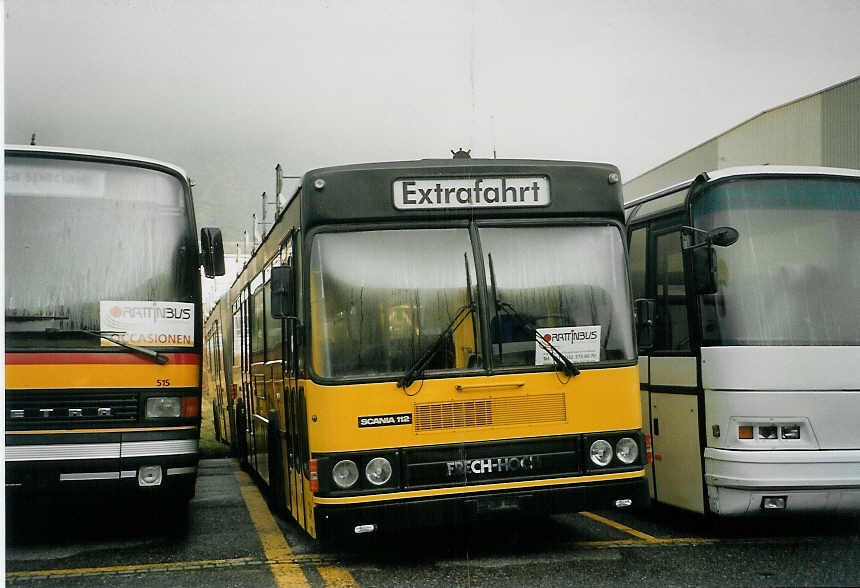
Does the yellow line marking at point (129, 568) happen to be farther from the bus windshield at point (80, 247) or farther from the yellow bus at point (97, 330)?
the bus windshield at point (80, 247)

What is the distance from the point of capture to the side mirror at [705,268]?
734cm

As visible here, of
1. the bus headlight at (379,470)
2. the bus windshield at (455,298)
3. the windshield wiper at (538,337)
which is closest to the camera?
the bus headlight at (379,470)

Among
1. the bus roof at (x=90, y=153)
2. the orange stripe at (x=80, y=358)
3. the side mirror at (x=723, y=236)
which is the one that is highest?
the bus roof at (x=90, y=153)

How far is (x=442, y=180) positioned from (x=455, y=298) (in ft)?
2.78

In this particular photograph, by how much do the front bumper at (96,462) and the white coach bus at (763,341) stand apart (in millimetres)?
3719

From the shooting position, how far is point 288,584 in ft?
21.6

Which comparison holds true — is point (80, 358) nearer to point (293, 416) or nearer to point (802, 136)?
point (293, 416)

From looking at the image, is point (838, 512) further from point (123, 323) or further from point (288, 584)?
point (123, 323)

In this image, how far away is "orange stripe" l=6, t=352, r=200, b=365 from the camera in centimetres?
762

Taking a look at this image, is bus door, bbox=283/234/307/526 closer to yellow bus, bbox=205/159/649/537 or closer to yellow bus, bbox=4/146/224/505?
yellow bus, bbox=205/159/649/537

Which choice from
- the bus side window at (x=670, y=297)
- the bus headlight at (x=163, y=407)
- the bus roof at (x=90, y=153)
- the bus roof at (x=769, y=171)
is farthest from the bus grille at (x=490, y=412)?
the bus roof at (x=90, y=153)

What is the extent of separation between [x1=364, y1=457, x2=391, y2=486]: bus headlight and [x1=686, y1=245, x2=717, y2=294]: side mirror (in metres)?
2.60

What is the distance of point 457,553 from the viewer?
24.7 ft

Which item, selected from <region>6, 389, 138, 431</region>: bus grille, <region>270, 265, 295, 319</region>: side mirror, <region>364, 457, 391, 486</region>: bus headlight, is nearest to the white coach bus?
<region>364, 457, 391, 486</region>: bus headlight
